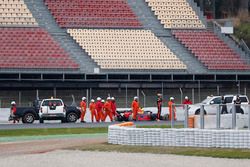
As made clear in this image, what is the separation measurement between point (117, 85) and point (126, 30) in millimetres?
8548

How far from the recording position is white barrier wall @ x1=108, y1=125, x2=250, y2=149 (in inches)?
889

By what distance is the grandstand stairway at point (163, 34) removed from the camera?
56281 millimetres

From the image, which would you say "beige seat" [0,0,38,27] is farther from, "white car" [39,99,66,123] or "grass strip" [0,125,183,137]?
"grass strip" [0,125,183,137]

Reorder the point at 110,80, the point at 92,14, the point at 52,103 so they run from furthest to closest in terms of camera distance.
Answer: the point at 92,14, the point at 110,80, the point at 52,103

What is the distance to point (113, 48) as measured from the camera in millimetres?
57062

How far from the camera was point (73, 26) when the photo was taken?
2320 inches

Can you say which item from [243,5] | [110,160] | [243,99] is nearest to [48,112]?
[243,99]

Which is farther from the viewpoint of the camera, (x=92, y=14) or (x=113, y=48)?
(x=92, y=14)

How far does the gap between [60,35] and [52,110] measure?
12.0m

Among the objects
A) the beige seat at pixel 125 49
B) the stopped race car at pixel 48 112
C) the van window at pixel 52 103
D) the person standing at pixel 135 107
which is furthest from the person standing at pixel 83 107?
the beige seat at pixel 125 49

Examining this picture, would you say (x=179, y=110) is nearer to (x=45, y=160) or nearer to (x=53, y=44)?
(x=45, y=160)

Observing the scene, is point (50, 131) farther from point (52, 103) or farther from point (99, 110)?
point (52, 103)

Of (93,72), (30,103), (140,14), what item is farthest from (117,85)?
(140,14)

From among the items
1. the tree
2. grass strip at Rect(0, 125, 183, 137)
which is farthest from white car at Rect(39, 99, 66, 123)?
the tree
